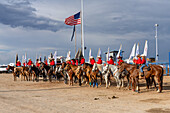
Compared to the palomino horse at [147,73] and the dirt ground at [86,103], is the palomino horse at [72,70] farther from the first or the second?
the dirt ground at [86,103]

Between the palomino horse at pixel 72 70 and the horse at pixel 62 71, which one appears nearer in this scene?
the palomino horse at pixel 72 70

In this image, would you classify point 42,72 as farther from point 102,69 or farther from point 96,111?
point 96,111

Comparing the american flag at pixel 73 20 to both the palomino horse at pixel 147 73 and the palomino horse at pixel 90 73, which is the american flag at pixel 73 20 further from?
the palomino horse at pixel 147 73

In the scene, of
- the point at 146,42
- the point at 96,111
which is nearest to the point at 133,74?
the point at 96,111

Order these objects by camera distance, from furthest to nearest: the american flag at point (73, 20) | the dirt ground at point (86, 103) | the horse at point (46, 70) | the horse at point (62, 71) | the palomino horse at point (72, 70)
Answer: the american flag at point (73, 20), the horse at point (46, 70), the horse at point (62, 71), the palomino horse at point (72, 70), the dirt ground at point (86, 103)

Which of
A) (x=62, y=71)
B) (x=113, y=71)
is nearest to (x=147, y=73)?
(x=113, y=71)

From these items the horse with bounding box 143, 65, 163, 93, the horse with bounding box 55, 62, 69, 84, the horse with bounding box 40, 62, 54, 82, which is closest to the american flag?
the horse with bounding box 40, 62, 54, 82

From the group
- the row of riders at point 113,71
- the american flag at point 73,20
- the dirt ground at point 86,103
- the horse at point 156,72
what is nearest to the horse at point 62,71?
the row of riders at point 113,71

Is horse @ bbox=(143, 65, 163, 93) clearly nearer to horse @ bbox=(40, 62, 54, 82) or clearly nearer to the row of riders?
the row of riders

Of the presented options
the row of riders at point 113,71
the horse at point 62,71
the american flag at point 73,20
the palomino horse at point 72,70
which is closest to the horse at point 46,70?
the row of riders at point 113,71

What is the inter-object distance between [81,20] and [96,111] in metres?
22.5

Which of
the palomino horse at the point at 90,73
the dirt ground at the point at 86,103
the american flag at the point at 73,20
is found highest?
the american flag at the point at 73,20

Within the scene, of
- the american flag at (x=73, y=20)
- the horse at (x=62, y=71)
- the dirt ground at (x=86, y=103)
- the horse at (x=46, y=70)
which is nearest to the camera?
the dirt ground at (x=86, y=103)

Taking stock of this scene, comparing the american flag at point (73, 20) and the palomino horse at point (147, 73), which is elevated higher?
the american flag at point (73, 20)
